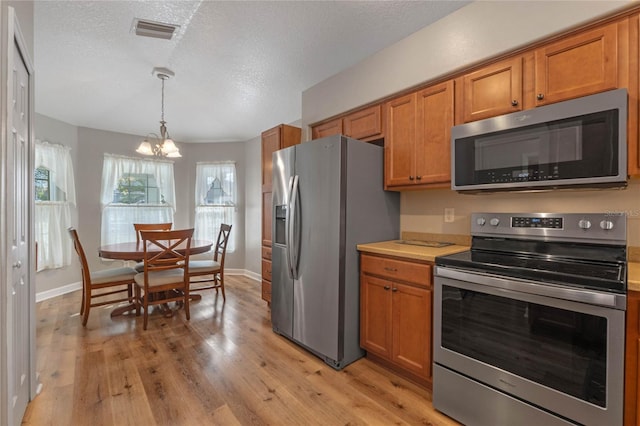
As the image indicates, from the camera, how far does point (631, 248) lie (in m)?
1.65

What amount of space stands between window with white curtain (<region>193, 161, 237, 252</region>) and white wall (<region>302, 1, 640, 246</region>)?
302 cm

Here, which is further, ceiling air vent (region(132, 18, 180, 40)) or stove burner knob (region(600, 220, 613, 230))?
ceiling air vent (region(132, 18, 180, 40))

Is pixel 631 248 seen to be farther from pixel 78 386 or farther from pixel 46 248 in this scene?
pixel 46 248

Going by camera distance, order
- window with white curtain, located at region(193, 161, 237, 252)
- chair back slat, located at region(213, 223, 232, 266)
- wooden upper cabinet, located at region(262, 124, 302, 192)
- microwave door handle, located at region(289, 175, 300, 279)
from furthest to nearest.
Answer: window with white curtain, located at region(193, 161, 237, 252)
chair back slat, located at region(213, 223, 232, 266)
wooden upper cabinet, located at region(262, 124, 302, 192)
microwave door handle, located at region(289, 175, 300, 279)

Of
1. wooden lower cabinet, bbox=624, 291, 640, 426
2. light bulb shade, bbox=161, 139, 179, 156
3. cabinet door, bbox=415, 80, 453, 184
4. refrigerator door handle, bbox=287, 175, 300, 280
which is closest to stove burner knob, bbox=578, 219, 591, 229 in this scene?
wooden lower cabinet, bbox=624, 291, 640, 426

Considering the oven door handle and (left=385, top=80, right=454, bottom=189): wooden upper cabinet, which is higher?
(left=385, top=80, right=454, bottom=189): wooden upper cabinet

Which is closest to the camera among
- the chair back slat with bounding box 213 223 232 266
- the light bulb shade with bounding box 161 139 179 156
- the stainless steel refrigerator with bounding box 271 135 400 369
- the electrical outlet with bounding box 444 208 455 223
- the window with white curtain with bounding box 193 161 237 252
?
the stainless steel refrigerator with bounding box 271 135 400 369

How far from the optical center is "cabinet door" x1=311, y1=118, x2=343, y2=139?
3.01 meters

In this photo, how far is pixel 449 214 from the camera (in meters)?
2.41

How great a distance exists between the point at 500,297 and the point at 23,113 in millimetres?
2816

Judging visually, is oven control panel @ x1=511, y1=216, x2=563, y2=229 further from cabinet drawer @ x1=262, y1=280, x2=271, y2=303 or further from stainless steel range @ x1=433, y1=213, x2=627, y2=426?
cabinet drawer @ x1=262, y1=280, x2=271, y2=303

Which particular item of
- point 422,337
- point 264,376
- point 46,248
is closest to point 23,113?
point 264,376

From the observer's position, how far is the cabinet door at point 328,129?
3.01m

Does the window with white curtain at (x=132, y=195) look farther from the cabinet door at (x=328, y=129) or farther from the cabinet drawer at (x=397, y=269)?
the cabinet drawer at (x=397, y=269)
